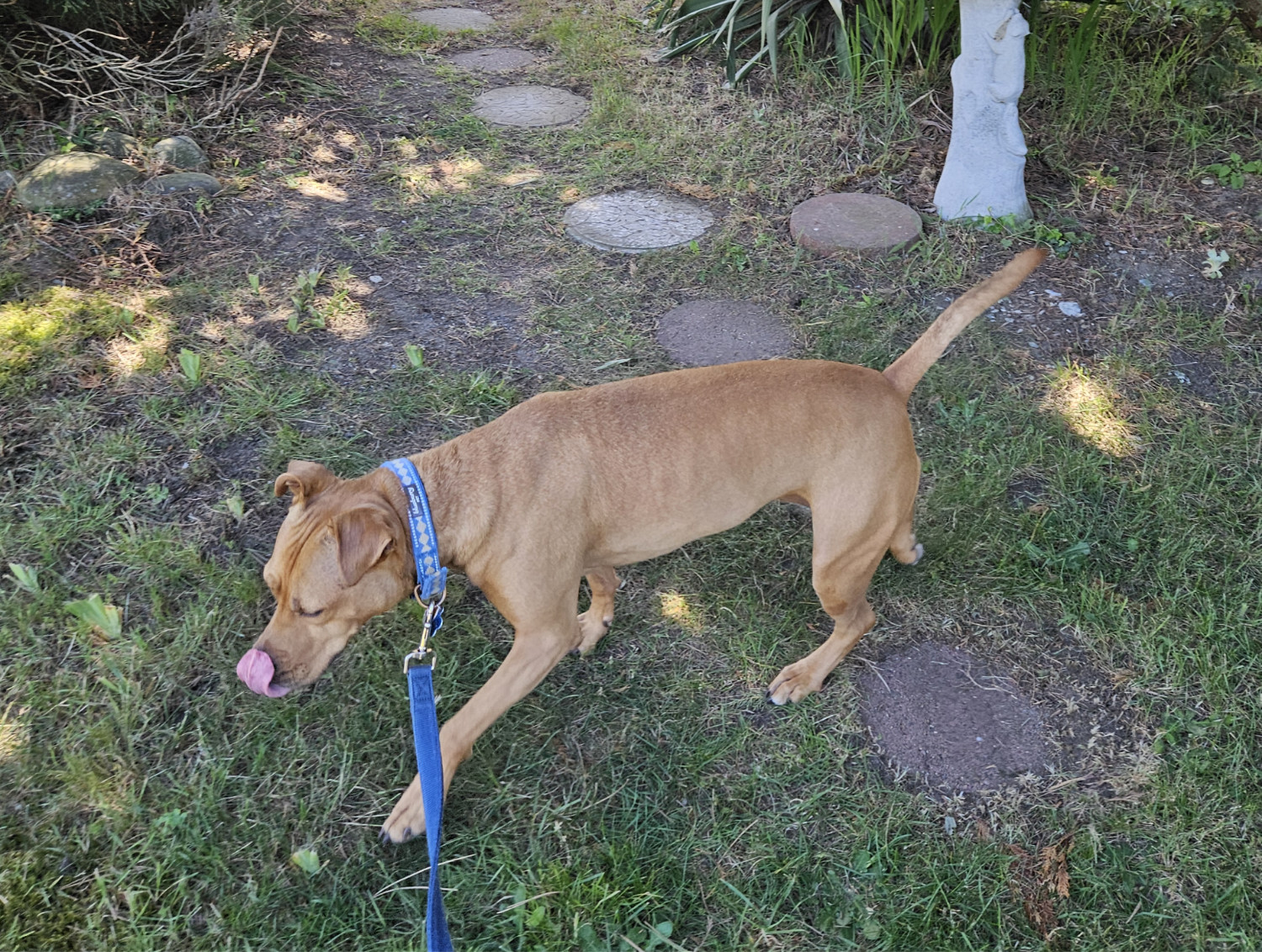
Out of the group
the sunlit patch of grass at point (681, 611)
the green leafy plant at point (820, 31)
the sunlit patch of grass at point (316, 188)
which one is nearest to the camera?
the sunlit patch of grass at point (681, 611)

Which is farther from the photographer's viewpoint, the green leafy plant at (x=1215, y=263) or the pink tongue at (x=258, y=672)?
the green leafy plant at (x=1215, y=263)

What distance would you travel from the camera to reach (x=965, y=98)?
5285mm

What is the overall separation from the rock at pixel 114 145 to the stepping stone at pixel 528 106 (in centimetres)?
259

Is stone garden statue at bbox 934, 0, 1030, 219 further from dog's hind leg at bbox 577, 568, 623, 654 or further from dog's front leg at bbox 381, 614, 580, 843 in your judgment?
dog's front leg at bbox 381, 614, 580, 843

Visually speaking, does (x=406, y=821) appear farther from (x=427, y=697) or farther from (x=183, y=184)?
(x=183, y=184)

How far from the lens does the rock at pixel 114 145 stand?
562 centimetres

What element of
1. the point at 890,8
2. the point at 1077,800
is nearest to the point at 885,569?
the point at 1077,800

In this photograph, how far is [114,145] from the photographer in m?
5.62

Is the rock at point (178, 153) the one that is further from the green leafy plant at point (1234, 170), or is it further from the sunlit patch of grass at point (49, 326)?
the green leafy plant at point (1234, 170)

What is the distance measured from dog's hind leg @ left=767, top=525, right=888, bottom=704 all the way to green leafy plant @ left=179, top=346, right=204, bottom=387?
3004 millimetres

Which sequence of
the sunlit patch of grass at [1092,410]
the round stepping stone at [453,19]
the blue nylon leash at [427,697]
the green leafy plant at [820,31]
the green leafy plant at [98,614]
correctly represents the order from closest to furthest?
the blue nylon leash at [427,697], the green leafy plant at [98,614], the sunlit patch of grass at [1092,410], the green leafy plant at [820,31], the round stepping stone at [453,19]

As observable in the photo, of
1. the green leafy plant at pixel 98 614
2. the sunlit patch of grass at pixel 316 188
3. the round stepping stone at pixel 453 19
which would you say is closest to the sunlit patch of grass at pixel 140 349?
the green leafy plant at pixel 98 614

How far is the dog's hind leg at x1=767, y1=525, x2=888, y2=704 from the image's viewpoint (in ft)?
9.43

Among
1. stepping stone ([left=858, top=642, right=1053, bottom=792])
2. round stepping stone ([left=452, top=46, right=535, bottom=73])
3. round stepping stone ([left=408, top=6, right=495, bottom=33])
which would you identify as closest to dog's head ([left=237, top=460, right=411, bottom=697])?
stepping stone ([left=858, top=642, right=1053, bottom=792])
